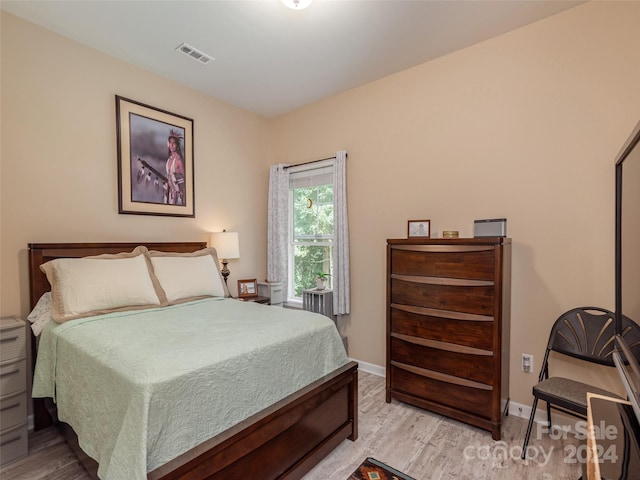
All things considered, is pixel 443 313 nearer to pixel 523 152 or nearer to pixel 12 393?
pixel 523 152

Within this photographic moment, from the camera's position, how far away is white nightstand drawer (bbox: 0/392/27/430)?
1812 millimetres

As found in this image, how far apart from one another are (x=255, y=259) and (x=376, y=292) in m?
1.57

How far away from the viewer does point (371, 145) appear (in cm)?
307

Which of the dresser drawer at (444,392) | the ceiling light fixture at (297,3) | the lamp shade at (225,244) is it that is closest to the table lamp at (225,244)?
the lamp shade at (225,244)

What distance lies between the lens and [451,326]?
7.14 feet

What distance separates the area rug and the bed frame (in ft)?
0.64

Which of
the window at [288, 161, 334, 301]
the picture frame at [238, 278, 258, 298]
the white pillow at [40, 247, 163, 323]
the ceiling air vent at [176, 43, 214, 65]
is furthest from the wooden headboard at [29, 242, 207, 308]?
the window at [288, 161, 334, 301]

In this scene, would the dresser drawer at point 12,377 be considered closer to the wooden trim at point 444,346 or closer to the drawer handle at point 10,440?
the drawer handle at point 10,440

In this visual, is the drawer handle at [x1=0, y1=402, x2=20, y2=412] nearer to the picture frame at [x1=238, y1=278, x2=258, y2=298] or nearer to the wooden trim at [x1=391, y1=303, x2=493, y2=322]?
the picture frame at [x1=238, y1=278, x2=258, y2=298]

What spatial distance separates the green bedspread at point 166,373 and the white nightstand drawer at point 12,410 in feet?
0.42

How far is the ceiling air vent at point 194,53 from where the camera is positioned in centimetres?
247

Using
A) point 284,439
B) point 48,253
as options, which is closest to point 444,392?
point 284,439

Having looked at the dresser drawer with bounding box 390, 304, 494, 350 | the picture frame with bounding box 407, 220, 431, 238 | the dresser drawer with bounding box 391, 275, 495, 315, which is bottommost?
the dresser drawer with bounding box 390, 304, 494, 350

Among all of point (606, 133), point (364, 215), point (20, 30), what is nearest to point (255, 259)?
point (364, 215)
